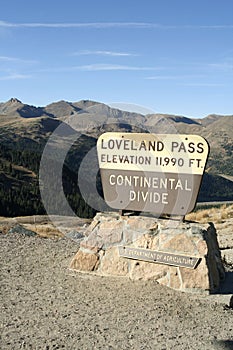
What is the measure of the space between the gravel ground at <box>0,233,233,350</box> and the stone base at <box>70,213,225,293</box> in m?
0.29

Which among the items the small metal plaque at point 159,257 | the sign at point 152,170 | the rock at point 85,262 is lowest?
the rock at point 85,262

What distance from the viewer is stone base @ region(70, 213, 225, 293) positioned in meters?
9.29

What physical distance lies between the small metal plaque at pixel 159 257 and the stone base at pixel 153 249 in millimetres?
83

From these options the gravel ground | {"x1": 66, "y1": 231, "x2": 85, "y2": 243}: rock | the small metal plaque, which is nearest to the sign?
the small metal plaque

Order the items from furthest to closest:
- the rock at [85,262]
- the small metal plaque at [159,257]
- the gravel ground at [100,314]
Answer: the rock at [85,262], the small metal plaque at [159,257], the gravel ground at [100,314]

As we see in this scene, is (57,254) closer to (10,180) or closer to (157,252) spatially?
(157,252)

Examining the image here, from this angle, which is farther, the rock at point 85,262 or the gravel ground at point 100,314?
the rock at point 85,262

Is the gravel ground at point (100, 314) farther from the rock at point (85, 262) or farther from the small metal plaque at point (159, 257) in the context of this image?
the small metal plaque at point (159, 257)

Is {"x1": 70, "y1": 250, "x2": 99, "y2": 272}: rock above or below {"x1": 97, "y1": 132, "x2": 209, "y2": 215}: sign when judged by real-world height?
below

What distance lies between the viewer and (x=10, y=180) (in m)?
119

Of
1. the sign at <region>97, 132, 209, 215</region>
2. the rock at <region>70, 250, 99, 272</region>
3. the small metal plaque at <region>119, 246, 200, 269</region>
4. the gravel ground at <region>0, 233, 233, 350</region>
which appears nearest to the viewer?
the gravel ground at <region>0, 233, 233, 350</region>

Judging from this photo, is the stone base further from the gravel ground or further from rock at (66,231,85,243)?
rock at (66,231,85,243)

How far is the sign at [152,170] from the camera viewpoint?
9742 mm

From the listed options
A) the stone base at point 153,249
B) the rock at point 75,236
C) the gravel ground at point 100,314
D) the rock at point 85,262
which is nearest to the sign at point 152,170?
the stone base at point 153,249
